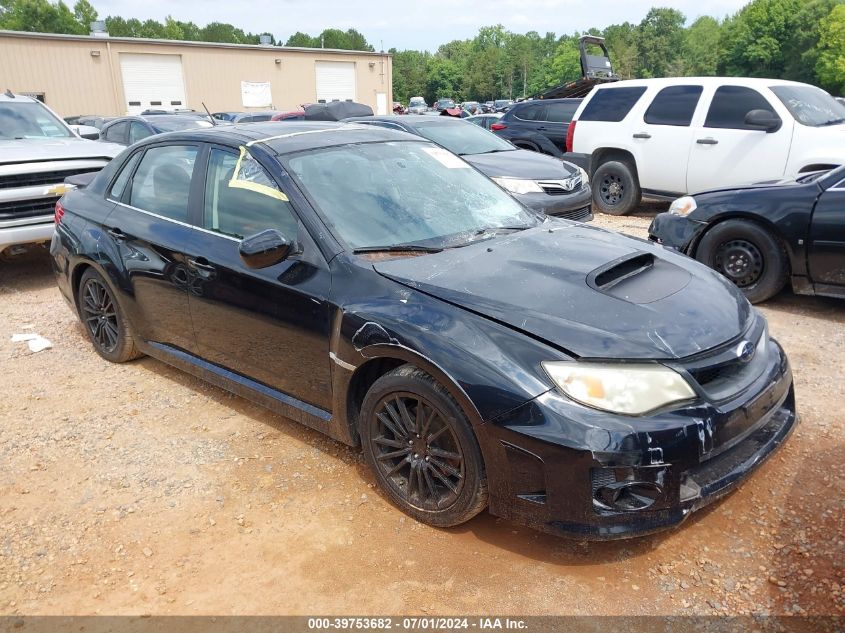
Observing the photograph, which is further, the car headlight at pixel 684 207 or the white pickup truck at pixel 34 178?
the white pickup truck at pixel 34 178

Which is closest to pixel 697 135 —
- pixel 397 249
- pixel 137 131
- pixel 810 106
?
pixel 810 106

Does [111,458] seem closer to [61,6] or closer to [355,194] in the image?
[355,194]

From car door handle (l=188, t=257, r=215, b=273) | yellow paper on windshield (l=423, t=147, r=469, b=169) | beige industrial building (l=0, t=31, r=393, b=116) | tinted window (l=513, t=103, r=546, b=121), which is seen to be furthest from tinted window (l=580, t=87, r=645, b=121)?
beige industrial building (l=0, t=31, r=393, b=116)

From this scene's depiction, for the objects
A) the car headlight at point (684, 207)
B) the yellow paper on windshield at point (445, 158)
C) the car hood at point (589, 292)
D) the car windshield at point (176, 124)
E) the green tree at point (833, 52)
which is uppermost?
the green tree at point (833, 52)

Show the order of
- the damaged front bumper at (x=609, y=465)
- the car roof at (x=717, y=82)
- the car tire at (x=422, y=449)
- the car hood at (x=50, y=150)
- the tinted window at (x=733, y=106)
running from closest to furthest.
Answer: the damaged front bumper at (x=609, y=465) → the car tire at (x=422, y=449) → the car hood at (x=50, y=150) → the tinted window at (x=733, y=106) → the car roof at (x=717, y=82)

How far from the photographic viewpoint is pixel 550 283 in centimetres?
295

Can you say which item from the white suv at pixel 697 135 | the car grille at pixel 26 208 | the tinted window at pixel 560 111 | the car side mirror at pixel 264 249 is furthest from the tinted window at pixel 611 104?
the car side mirror at pixel 264 249

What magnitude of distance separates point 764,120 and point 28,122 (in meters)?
8.87

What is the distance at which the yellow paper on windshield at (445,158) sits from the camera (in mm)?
4141

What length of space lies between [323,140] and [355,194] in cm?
54

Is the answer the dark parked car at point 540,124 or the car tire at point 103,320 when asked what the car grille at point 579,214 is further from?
the car tire at point 103,320

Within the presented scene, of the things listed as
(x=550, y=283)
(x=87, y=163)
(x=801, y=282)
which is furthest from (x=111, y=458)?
(x=801, y=282)

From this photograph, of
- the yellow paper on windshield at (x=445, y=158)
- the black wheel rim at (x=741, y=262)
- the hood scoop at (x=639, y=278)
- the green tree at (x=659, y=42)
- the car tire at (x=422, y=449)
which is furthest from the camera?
the green tree at (x=659, y=42)

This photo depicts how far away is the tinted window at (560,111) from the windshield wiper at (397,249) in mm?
10068
